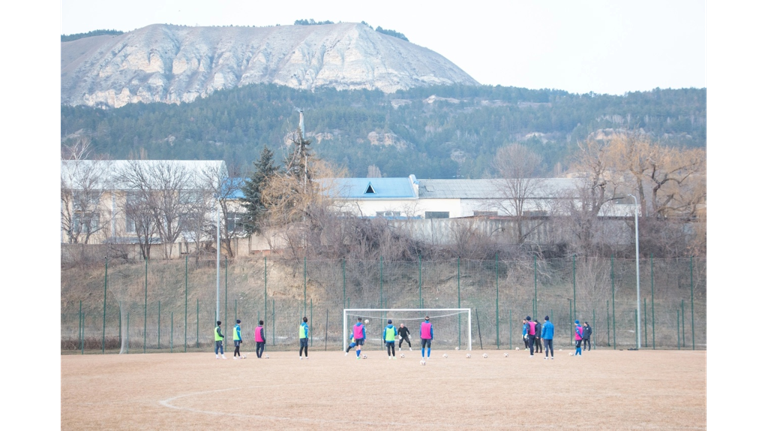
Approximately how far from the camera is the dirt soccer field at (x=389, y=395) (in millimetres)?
12766

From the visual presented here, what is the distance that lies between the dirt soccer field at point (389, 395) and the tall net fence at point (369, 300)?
12103 millimetres

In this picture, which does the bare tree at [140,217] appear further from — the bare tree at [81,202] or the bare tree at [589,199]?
the bare tree at [589,199]

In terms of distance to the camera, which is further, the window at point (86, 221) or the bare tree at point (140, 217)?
the window at point (86, 221)

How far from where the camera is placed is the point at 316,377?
21.3m

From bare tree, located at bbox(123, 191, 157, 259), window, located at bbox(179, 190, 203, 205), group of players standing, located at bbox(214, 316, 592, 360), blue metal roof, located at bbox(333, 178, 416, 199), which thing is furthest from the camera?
blue metal roof, located at bbox(333, 178, 416, 199)

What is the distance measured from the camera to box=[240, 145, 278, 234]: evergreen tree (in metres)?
54.2

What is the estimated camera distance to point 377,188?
7456cm

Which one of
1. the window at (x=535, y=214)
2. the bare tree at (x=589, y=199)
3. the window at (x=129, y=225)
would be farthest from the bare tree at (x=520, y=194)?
the window at (x=129, y=225)

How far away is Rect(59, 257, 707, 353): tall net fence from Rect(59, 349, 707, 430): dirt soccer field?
12103 millimetres

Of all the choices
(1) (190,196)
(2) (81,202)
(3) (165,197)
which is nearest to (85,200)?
(2) (81,202)

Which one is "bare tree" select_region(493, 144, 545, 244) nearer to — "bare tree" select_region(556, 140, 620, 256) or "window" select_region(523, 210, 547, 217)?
"window" select_region(523, 210, 547, 217)

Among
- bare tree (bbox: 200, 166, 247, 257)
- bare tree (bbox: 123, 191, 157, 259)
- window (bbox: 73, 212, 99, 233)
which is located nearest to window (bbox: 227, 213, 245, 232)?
bare tree (bbox: 200, 166, 247, 257)

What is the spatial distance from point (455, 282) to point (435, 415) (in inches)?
1316

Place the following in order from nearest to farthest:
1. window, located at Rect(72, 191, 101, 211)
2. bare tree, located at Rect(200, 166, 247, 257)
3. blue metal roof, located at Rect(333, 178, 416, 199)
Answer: bare tree, located at Rect(200, 166, 247, 257) → window, located at Rect(72, 191, 101, 211) → blue metal roof, located at Rect(333, 178, 416, 199)
